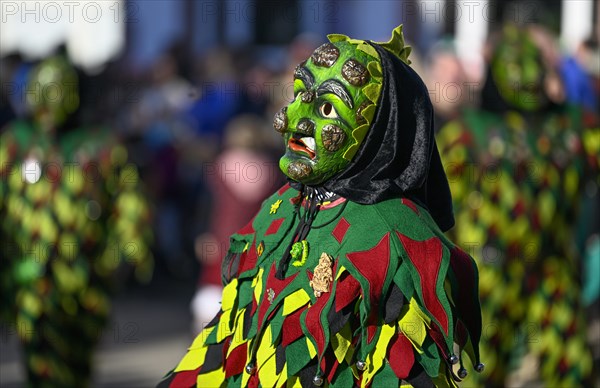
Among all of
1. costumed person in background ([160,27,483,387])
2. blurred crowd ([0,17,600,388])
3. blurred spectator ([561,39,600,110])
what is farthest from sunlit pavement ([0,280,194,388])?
costumed person in background ([160,27,483,387])

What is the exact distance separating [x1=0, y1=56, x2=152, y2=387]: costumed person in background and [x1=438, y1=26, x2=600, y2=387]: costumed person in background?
1.74 meters

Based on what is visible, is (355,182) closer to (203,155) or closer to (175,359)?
(175,359)

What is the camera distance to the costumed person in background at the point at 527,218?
6105mm

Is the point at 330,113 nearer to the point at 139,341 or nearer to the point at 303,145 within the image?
the point at 303,145

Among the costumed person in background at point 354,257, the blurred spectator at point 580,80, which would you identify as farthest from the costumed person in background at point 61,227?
the blurred spectator at point 580,80

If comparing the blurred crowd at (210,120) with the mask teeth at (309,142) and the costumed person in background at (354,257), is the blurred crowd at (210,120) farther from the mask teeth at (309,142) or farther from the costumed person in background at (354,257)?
the mask teeth at (309,142)

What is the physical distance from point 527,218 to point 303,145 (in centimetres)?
281

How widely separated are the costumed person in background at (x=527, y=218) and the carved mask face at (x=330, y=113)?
106 inches

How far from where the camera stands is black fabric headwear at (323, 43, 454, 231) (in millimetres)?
3492

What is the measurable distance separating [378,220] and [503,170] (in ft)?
9.33

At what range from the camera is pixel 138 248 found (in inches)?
265

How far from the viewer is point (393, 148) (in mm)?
3490

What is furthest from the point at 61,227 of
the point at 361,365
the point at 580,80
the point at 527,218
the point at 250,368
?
the point at 580,80

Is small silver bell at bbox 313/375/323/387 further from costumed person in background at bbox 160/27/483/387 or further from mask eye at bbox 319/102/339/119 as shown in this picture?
mask eye at bbox 319/102/339/119
